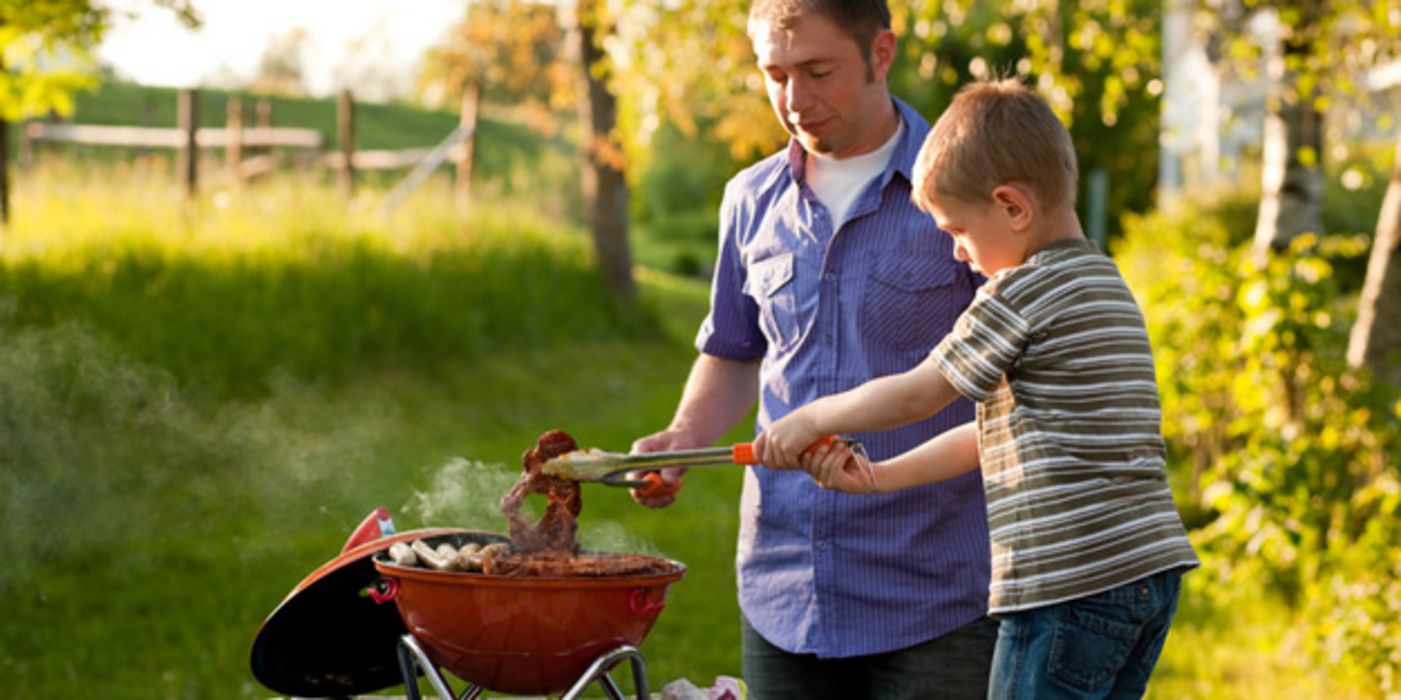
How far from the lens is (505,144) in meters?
34.8

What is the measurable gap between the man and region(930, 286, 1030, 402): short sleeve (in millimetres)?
427

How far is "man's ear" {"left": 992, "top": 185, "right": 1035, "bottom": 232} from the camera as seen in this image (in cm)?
241

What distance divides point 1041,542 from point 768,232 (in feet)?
2.85

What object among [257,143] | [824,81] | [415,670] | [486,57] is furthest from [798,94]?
[486,57]

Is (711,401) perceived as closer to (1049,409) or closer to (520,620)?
(520,620)

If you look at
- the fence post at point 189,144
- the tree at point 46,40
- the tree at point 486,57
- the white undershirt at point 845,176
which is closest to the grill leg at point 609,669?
the white undershirt at point 845,176

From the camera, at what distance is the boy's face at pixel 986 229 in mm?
2434

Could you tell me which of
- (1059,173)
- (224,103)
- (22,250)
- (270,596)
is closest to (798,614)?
(1059,173)

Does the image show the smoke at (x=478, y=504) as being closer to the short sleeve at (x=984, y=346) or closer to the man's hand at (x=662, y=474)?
the man's hand at (x=662, y=474)

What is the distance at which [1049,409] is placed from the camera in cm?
239

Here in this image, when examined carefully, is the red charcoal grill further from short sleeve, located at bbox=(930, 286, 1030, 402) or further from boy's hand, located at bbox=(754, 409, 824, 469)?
short sleeve, located at bbox=(930, 286, 1030, 402)

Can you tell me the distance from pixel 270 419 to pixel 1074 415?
28.1 feet

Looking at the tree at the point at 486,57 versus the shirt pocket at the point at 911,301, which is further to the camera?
the tree at the point at 486,57

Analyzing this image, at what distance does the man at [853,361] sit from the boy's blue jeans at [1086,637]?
403 mm
